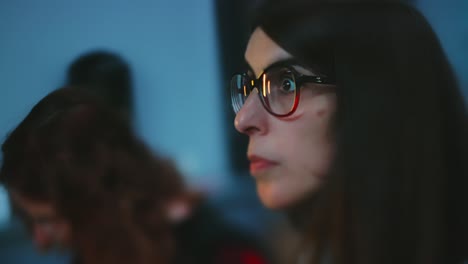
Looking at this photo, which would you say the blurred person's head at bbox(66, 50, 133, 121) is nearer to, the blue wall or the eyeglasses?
the eyeglasses

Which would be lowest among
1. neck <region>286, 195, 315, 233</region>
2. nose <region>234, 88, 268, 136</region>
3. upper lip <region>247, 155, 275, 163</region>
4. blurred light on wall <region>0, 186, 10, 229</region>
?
neck <region>286, 195, 315, 233</region>

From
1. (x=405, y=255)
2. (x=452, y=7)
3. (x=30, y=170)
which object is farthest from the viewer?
(x=452, y=7)

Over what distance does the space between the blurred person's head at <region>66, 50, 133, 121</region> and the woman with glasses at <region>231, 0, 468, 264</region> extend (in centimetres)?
13

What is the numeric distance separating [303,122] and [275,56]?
81mm

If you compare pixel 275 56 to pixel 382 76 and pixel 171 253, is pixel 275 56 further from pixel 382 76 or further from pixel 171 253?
pixel 171 253

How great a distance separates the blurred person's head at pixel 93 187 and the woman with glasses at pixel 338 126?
14cm

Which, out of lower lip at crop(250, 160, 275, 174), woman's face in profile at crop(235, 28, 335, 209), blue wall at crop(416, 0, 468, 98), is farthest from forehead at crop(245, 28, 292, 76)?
blue wall at crop(416, 0, 468, 98)

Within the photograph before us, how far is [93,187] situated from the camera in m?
0.51

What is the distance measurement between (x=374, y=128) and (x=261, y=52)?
156mm

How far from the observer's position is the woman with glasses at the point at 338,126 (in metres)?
0.60

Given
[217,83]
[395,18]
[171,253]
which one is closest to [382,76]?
[395,18]

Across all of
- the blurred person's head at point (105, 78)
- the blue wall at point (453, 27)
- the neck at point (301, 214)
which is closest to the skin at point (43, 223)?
the blurred person's head at point (105, 78)

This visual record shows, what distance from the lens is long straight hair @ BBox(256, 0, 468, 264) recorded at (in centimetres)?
60

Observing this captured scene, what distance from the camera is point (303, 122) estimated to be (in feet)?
1.99
